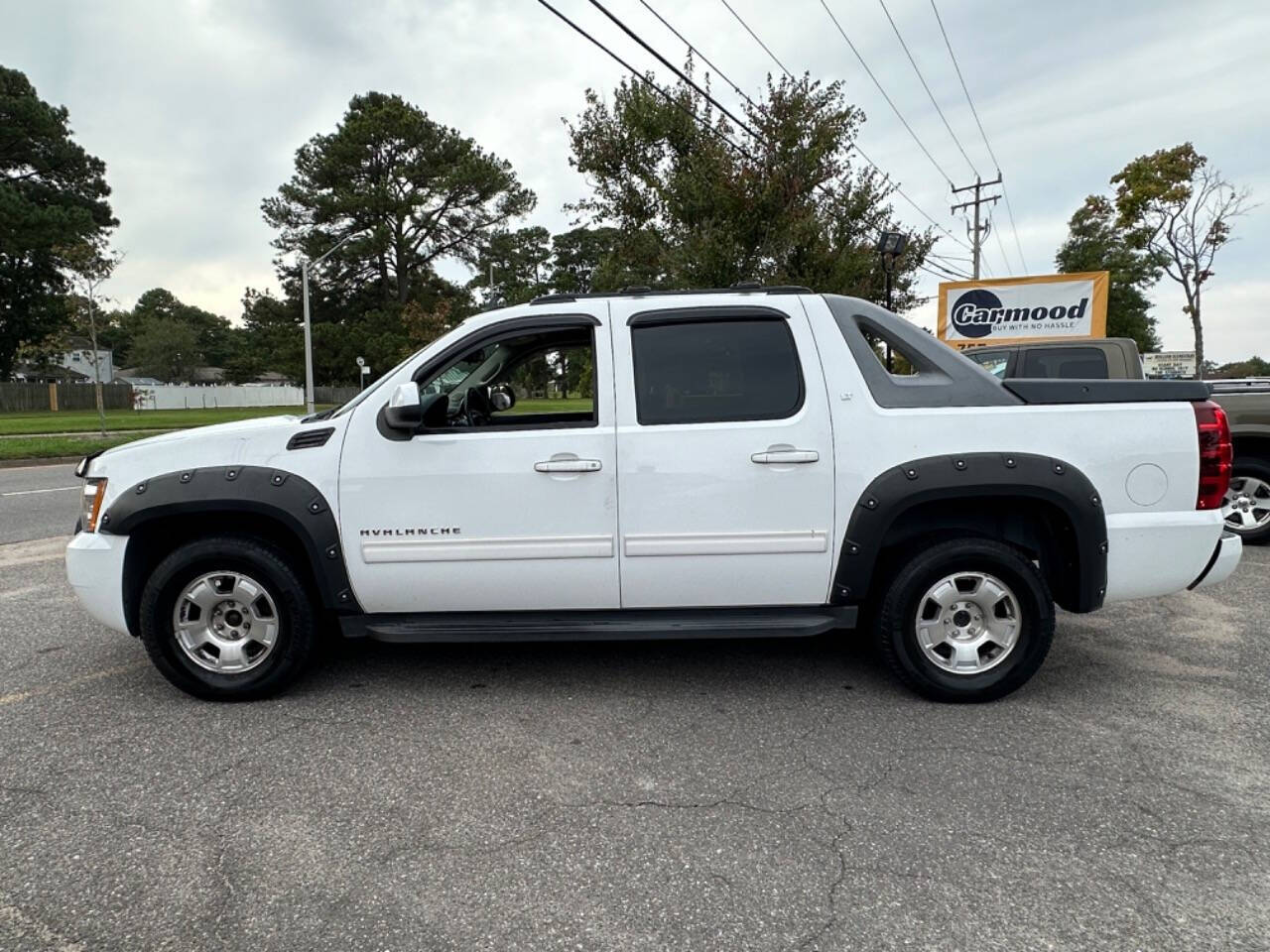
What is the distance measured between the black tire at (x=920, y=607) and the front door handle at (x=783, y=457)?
69cm

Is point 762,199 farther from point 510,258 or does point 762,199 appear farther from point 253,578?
point 510,258

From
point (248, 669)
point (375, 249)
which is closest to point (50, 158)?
point (375, 249)

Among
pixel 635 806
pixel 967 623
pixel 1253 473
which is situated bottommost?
pixel 635 806

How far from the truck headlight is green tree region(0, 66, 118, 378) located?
124 ft

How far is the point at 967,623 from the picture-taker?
11.4ft

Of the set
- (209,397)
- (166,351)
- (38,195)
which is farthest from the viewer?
(166,351)

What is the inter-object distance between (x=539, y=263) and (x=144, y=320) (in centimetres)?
6106

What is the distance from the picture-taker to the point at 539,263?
48594mm

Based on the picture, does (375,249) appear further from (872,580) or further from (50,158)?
(872,580)

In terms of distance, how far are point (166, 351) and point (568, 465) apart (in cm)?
8874

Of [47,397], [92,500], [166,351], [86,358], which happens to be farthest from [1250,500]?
[166,351]

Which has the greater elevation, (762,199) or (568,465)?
(762,199)

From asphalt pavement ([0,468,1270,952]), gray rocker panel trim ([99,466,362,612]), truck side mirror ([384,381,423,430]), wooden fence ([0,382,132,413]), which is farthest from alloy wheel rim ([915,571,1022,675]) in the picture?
wooden fence ([0,382,132,413])

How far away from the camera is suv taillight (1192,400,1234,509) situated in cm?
332
